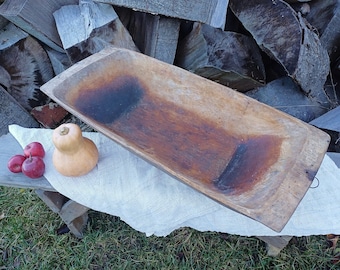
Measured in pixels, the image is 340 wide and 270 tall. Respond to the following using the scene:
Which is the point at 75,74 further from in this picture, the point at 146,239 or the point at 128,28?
the point at 146,239

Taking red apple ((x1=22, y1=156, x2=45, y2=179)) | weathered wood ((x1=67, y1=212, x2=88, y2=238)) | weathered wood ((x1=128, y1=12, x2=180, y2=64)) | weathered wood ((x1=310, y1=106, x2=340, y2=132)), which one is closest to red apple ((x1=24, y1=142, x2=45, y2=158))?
red apple ((x1=22, y1=156, x2=45, y2=179))

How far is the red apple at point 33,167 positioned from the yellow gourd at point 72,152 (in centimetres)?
6

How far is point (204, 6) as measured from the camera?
165cm

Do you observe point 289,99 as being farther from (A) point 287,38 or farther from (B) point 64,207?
(B) point 64,207

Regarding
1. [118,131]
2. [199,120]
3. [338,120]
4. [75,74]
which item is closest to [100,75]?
[75,74]

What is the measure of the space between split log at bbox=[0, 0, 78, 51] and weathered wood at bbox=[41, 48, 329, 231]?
1.91ft

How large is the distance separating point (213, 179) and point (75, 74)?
61 centimetres

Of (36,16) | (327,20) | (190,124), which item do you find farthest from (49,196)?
(327,20)

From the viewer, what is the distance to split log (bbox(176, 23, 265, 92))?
69.3 inches

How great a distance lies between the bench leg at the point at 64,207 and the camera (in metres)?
1.51

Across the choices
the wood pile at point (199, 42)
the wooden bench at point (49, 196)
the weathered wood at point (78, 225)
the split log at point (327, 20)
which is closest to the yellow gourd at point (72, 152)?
the wooden bench at point (49, 196)

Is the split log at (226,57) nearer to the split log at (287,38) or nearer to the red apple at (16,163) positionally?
the split log at (287,38)

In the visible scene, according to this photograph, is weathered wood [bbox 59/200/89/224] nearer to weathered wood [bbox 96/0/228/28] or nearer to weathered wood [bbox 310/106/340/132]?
weathered wood [bbox 96/0/228/28]

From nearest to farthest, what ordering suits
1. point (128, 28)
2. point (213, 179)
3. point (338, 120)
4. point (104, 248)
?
1. point (213, 179)
2. point (338, 120)
3. point (104, 248)
4. point (128, 28)
